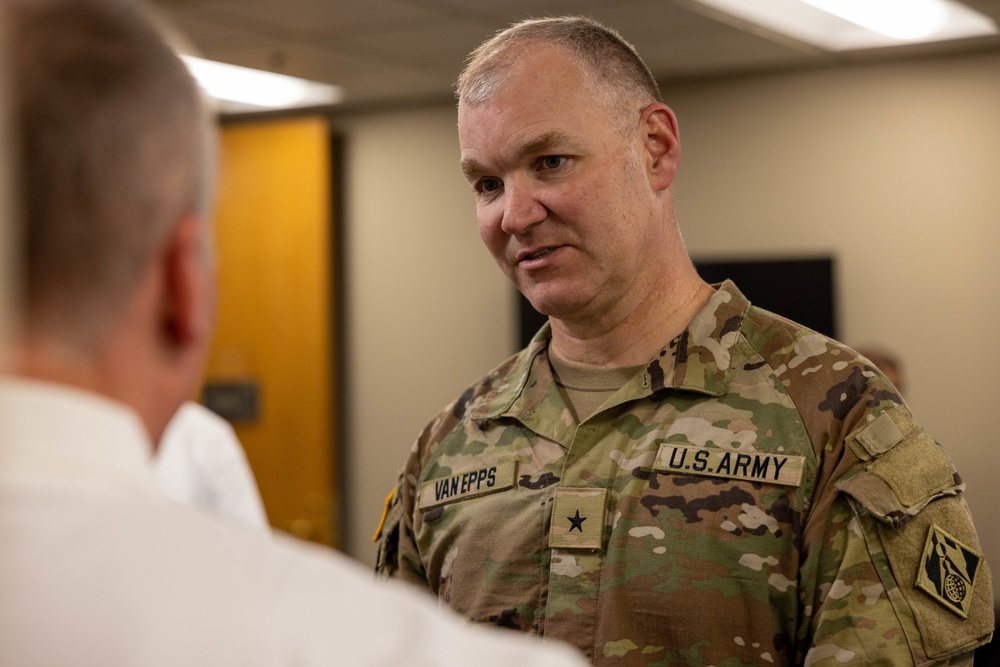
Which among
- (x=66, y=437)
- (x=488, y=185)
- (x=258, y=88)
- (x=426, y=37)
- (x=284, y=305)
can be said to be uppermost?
(x=426, y=37)

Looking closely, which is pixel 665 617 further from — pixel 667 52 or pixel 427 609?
pixel 667 52

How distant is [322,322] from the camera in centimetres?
563

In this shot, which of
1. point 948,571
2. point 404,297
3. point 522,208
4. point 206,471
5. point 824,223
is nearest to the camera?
point 948,571

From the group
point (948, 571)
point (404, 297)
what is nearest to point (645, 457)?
point (948, 571)

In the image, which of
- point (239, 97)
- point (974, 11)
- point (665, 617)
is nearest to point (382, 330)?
point (239, 97)

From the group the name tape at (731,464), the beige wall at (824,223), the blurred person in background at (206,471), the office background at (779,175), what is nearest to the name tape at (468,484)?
the name tape at (731,464)

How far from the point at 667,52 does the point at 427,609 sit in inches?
165

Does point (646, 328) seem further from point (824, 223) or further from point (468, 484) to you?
point (824, 223)

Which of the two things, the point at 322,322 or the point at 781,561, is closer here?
the point at 781,561

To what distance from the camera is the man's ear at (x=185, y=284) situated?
716mm

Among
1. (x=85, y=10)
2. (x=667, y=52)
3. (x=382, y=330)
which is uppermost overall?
(x=667, y=52)

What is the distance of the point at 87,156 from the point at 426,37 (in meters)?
3.77

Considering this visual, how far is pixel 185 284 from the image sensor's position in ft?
2.35

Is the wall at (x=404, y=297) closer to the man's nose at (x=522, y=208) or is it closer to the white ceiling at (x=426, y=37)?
the white ceiling at (x=426, y=37)
